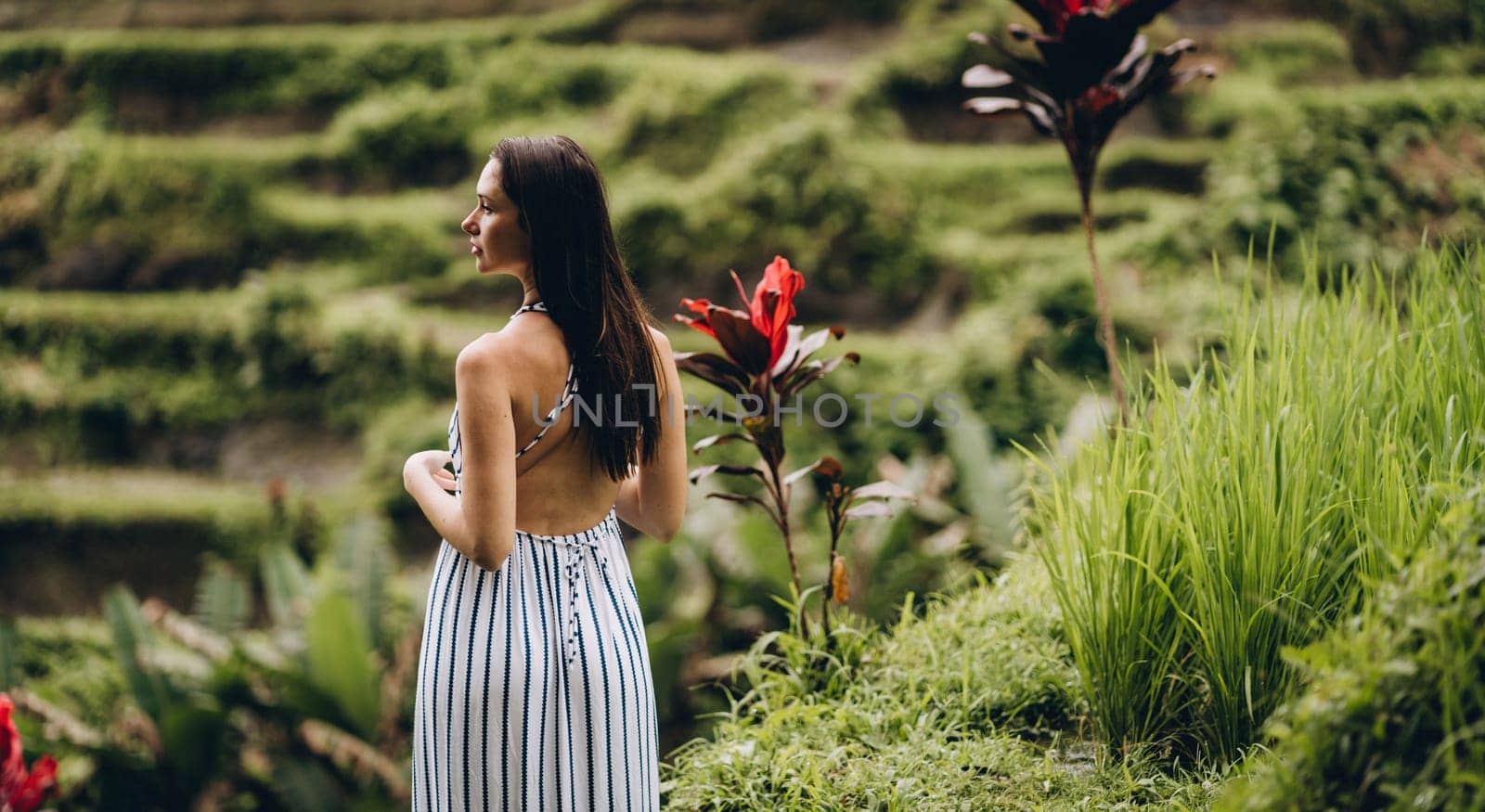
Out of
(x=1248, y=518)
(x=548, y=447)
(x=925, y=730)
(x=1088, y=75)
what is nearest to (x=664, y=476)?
(x=548, y=447)

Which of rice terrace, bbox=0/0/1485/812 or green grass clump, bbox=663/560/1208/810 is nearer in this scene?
rice terrace, bbox=0/0/1485/812

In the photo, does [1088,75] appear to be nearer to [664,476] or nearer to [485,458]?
[664,476]

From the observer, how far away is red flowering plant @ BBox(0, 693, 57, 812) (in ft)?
5.42

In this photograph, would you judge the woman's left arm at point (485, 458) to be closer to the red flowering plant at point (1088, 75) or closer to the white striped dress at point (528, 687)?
the white striped dress at point (528, 687)

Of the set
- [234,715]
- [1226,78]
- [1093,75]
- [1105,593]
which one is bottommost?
[234,715]

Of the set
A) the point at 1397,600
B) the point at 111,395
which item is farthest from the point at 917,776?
the point at 111,395

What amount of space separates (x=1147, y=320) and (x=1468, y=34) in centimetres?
420

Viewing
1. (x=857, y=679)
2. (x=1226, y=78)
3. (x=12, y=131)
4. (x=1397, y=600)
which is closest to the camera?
(x=1397, y=600)

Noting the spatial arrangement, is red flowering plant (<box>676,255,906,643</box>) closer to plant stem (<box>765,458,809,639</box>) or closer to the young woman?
plant stem (<box>765,458,809,639</box>)

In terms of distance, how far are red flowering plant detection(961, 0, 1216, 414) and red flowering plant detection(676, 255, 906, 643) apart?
2.46 ft

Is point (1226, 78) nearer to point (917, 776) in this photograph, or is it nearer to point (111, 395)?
point (917, 776)

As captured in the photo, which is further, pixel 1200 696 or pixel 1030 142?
pixel 1030 142

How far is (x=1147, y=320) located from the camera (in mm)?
5133

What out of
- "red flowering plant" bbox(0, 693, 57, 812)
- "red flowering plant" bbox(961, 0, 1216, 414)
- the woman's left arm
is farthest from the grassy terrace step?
the woman's left arm
